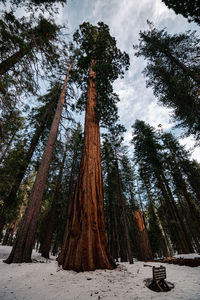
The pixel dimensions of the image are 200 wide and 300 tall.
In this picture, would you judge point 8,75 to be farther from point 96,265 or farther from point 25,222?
point 96,265

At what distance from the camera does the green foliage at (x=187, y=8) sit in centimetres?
648

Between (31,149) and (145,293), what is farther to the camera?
(31,149)

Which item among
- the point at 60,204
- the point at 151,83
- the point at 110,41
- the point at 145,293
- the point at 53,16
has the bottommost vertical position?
the point at 145,293

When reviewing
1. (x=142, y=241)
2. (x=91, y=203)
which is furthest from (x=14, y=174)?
(x=142, y=241)

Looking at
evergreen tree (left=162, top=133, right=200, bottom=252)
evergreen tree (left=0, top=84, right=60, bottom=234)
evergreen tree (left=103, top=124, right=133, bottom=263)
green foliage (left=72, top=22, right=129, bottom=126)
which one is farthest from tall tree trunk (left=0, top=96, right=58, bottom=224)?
evergreen tree (left=162, top=133, right=200, bottom=252)

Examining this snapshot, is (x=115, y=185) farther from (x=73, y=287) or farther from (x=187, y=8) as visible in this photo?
(x=187, y=8)

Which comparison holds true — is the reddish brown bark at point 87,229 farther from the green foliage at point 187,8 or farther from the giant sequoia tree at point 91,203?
the green foliage at point 187,8

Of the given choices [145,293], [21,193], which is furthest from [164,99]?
[21,193]

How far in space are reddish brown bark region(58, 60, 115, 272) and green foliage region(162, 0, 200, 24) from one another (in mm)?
9511

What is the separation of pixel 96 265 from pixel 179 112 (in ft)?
32.5

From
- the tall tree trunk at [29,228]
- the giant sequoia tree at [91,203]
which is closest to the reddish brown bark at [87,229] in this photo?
the giant sequoia tree at [91,203]

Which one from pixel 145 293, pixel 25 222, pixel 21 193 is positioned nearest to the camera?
pixel 145 293

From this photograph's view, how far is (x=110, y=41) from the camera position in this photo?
736 centimetres

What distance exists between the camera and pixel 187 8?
6684 millimetres
